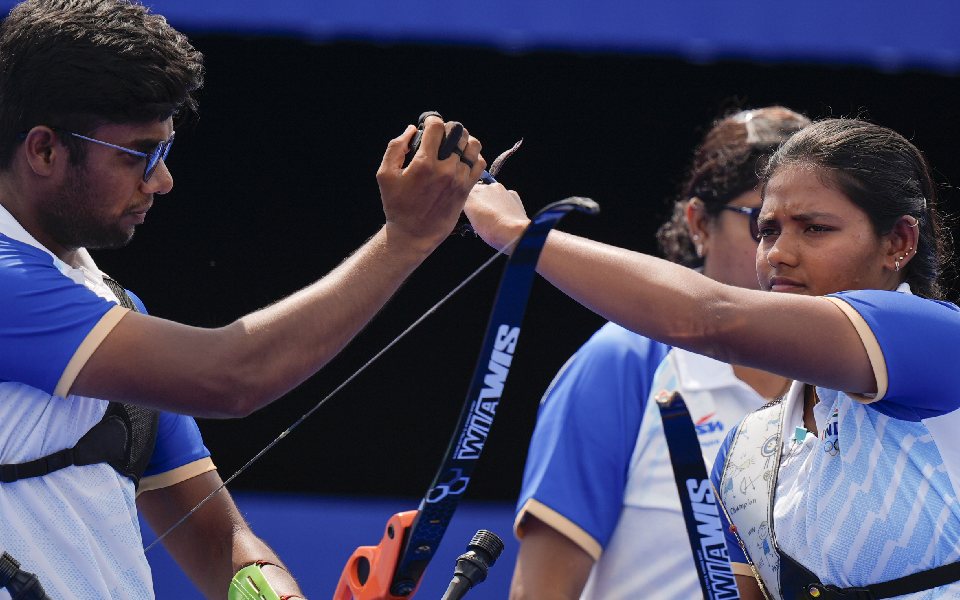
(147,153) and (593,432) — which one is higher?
(147,153)

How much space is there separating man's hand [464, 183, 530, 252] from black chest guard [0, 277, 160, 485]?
2.12 feet

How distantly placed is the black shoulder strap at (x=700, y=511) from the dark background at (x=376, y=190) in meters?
2.67

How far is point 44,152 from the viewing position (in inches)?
79.0

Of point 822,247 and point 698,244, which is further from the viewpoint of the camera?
point 698,244

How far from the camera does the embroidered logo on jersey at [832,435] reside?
1.91 meters

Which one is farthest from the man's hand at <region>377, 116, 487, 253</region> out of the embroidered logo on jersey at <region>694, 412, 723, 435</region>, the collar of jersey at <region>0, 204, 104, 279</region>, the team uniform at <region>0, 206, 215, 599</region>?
the embroidered logo on jersey at <region>694, 412, 723, 435</region>

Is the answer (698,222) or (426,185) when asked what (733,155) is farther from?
(426,185)

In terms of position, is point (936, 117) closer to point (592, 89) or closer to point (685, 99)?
point (685, 99)

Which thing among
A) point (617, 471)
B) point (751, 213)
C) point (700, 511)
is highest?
point (751, 213)

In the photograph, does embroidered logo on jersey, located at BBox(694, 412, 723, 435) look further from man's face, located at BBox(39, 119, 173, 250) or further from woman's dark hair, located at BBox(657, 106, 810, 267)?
man's face, located at BBox(39, 119, 173, 250)

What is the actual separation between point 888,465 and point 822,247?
14.0 inches

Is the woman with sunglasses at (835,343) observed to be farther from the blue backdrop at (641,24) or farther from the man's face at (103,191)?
the blue backdrop at (641,24)

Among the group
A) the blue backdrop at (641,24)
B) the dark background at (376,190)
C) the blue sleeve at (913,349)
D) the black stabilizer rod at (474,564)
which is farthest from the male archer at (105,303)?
the dark background at (376,190)

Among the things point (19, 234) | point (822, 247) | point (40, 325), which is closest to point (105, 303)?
point (40, 325)
